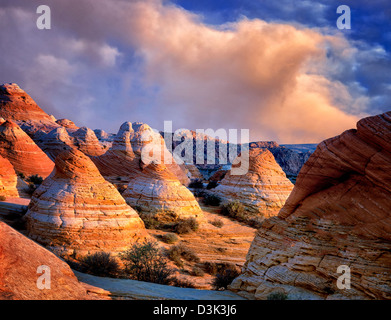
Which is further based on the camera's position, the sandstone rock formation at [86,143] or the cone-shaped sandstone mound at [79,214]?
the sandstone rock formation at [86,143]

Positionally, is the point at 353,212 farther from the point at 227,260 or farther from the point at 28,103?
the point at 28,103

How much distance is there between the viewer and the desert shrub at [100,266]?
29.7 ft

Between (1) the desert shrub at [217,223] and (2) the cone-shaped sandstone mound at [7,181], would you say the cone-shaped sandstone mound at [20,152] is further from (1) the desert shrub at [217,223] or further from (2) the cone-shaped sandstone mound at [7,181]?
(1) the desert shrub at [217,223]

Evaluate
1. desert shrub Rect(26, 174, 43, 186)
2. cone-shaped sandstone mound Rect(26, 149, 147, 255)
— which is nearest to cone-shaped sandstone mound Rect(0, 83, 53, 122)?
desert shrub Rect(26, 174, 43, 186)

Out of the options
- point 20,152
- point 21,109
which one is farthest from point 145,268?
point 21,109

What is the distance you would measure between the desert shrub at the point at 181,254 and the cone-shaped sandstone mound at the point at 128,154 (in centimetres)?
1333

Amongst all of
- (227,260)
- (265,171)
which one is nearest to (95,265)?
(227,260)

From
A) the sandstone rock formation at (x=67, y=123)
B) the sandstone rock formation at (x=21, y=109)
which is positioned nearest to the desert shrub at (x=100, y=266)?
the sandstone rock formation at (x=21, y=109)

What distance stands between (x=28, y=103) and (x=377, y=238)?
48021 millimetres

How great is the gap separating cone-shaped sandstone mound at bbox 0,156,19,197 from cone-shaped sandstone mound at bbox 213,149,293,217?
14.8 metres

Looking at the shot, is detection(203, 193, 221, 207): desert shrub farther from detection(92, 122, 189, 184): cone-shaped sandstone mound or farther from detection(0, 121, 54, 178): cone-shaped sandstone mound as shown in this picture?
detection(0, 121, 54, 178): cone-shaped sandstone mound

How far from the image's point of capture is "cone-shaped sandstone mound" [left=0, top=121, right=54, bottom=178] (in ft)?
82.2

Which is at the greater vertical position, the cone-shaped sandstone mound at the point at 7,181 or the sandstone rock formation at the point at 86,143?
the sandstone rock formation at the point at 86,143

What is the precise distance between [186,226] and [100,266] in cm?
788
